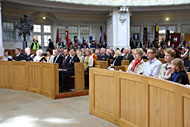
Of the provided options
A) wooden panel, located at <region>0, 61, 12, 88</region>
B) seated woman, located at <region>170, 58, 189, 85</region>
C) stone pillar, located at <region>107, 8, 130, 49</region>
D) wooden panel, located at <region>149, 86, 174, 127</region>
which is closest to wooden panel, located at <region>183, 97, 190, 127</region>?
wooden panel, located at <region>149, 86, 174, 127</region>

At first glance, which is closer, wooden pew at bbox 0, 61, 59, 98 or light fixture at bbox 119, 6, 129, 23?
wooden pew at bbox 0, 61, 59, 98

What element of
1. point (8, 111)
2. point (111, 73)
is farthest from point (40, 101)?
point (111, 73)

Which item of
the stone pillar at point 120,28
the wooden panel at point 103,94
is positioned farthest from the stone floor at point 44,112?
the stone pillar at point 120,28

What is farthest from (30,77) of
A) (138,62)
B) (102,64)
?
(138,62)

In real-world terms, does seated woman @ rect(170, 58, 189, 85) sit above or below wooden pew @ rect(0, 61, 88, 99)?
above

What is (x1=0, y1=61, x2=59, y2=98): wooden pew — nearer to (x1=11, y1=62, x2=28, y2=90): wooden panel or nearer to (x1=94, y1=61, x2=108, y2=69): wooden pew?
(x1=11, y1=62, x2=28, y2=90): wooden panel

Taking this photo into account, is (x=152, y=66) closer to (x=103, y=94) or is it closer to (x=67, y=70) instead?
(x=103, y=94)

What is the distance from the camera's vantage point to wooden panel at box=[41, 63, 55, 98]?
21.0ft

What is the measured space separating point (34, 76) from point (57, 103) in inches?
67.8

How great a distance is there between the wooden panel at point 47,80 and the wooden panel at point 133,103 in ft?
9.41

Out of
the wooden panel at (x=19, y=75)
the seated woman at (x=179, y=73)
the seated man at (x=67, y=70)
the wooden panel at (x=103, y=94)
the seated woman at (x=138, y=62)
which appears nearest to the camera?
the seated woman at (x=179, y=73)

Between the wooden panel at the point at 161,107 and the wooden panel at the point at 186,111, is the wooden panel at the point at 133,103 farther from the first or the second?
the wooden panel at the point at 186,111

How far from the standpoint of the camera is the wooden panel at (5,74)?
26.2ft

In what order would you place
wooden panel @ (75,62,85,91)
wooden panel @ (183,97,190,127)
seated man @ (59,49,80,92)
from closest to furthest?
wooden panel @ (183,97,190,127)
wooden panel @ (75,62,85,91)
seated man @ (59,49,80,92)
